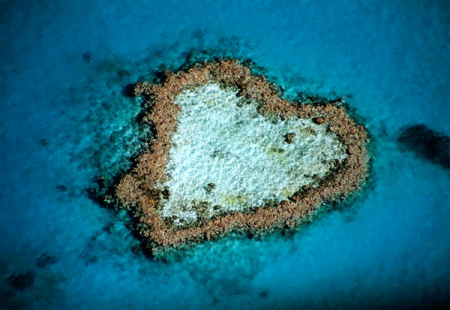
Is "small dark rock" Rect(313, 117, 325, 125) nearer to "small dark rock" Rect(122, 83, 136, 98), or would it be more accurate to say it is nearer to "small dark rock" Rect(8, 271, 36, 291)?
"small dark rock" Rect(122, 83, 136, 98)

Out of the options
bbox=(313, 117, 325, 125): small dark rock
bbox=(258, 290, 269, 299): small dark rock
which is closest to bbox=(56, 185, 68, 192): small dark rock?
bbox=(258, 290, 269, 299): small dark rock

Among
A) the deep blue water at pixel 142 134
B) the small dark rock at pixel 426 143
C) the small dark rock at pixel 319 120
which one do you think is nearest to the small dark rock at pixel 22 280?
the deep blue water at pixel 142 134

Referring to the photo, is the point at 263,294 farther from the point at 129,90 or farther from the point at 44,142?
the point at 44,142

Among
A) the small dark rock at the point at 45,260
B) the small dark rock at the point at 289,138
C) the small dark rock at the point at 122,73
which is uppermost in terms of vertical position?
the small dark rock at the point at 122,73

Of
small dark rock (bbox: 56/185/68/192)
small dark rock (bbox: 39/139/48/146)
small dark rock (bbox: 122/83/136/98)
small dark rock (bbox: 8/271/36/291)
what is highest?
small dark rock (bbox: 122/83/136/98)

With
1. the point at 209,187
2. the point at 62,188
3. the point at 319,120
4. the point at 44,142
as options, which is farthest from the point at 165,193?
the point at 319,120

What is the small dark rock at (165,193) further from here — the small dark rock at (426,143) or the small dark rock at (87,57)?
the small dark rock at (426,143)

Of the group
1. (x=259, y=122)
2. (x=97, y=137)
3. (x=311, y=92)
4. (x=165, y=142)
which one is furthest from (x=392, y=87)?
(x=97, y=137)
